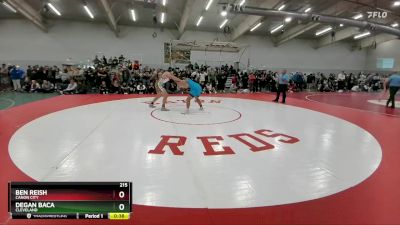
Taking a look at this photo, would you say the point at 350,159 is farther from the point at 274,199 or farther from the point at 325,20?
the point at 325,20

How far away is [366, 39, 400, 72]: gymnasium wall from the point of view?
23109 millimetres

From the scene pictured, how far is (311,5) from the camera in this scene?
16109mm

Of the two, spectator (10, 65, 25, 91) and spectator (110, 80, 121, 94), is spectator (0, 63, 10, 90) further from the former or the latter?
spectator (110, 80, 121, 94)

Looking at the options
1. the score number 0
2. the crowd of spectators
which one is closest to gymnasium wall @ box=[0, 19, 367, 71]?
the crowd of spectators

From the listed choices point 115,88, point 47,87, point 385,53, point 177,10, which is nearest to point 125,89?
point 115,88

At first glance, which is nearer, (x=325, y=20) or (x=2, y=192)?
(x=2, y=192)

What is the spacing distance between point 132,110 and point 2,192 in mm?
4855

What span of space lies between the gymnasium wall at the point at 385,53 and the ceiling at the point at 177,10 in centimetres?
598

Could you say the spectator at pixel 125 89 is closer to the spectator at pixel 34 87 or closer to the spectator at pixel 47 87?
the spectator at pixel 47 87

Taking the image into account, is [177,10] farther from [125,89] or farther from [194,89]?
[194,89]

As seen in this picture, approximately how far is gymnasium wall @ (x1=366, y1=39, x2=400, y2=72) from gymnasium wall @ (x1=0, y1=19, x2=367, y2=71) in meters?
4.91

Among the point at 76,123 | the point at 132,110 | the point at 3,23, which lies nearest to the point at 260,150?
the point at 76,123
